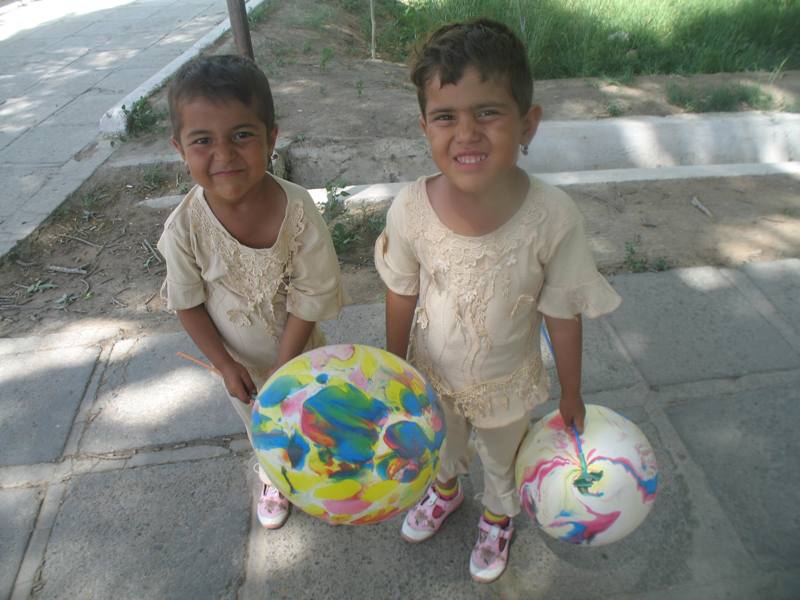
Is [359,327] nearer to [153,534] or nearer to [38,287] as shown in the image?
[153,534]

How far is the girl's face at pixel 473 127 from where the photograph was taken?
1.21 m

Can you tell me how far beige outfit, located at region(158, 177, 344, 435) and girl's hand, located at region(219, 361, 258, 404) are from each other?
0.10 meters

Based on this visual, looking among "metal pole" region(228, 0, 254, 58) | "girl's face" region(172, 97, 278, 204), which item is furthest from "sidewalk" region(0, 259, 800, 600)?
"metal pole" region(228, 0, 254, 58)

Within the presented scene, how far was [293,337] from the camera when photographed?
5.37 feet

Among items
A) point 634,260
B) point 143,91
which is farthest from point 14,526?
point 143,91

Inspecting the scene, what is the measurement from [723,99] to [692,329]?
2991 mm

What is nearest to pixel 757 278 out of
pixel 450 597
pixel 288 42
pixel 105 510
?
pixel 450 597

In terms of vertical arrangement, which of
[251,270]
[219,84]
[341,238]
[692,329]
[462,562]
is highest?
[219,84]

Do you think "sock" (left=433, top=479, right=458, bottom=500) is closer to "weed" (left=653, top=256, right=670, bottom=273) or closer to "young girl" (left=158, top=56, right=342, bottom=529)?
"young girl" (left=158, top=56, right=342, bottom=529)

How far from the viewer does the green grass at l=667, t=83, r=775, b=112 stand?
470cm

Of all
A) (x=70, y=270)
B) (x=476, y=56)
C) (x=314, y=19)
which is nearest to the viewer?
(x=476, y=56)

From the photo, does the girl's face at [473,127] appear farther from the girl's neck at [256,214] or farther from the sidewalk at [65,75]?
the sidewalk at [65,75]

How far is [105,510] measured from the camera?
6.63 ft

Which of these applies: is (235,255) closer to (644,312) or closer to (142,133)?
(644,312)
